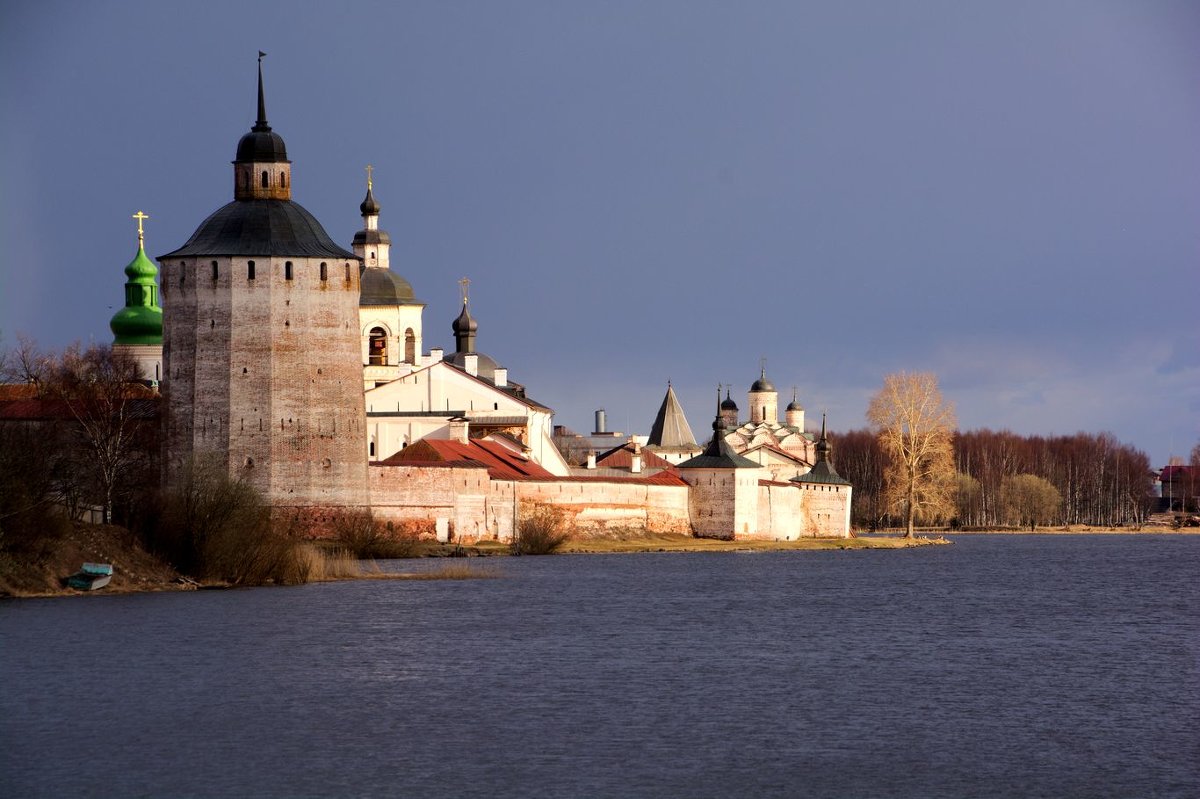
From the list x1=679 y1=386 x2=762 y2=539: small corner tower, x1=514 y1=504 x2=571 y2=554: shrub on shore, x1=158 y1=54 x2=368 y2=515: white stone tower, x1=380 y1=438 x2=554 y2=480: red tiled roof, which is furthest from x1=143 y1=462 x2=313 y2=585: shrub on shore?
x1=679 y1=386 x2=762 y2=539: small corner tower

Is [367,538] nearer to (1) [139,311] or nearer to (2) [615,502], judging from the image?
(2) [615,502]

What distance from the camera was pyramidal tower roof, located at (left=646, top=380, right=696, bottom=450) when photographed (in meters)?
72.3

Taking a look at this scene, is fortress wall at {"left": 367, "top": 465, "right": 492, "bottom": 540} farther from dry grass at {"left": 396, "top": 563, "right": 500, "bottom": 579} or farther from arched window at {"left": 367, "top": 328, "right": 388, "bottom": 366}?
arched window at {"left": 367, "top": 328, "right": 388, "bottom": 366}

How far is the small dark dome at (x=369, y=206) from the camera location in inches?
2167

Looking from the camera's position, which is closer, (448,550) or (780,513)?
(448,550)

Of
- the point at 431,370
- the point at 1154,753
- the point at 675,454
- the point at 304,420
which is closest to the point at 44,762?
the point at 1154,753

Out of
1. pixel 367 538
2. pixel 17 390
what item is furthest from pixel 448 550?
pixel 17 390

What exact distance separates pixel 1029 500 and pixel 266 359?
142 ft

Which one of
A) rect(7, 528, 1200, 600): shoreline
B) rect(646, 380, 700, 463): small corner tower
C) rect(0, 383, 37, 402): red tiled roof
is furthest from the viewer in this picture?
rect(646, 380, 700, 463): small corner tower

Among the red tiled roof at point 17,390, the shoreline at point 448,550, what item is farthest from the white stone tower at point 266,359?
the red tiled roof at point 17,390

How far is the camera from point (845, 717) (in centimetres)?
1700

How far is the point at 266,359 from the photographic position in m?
38.6

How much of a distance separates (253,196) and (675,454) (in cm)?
3328

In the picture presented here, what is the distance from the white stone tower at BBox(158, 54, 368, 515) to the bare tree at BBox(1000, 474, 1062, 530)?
4152cm
